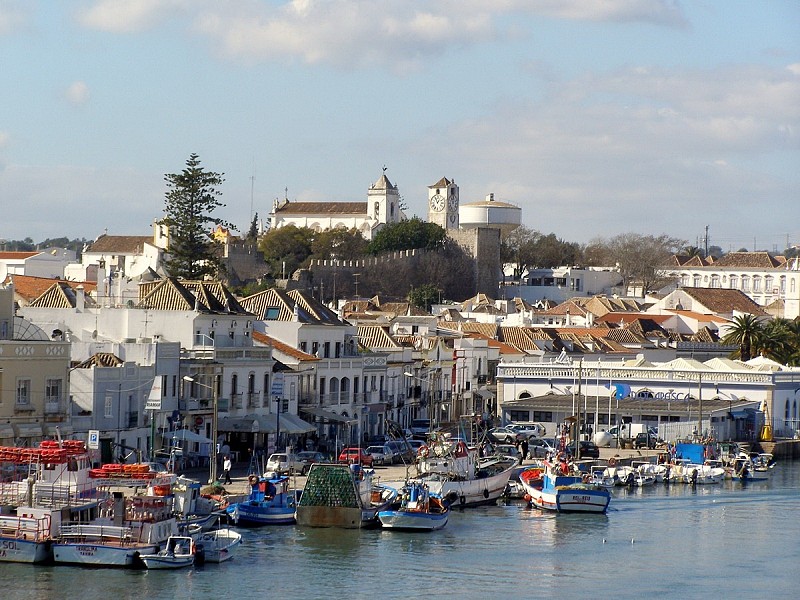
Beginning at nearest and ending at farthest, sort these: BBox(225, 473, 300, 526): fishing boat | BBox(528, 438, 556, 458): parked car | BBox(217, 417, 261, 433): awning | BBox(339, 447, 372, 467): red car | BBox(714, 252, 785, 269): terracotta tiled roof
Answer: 1. BBox(225, 473, 300, 526): fishing boat
2. BBox(339, 447, 372, 467): red car
3. BBox(217, 417, 261, 433): awning
4. BBox(528, 438, 556, 458): parked car
5. BBox(714, 252, 785, 269): terracotta tiled roof

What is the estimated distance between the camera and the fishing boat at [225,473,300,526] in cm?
4628

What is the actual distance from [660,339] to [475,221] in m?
65.5

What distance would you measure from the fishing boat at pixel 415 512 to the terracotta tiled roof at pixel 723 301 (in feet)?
302

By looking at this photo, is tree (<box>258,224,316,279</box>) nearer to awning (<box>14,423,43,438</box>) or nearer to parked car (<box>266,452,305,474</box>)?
parked car (<box>266,452,305,474</box>)

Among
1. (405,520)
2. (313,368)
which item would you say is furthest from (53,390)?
(313,368)

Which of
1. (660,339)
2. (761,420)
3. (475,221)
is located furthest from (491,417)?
(475,221)

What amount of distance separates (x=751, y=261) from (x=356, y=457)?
12275 centimetres

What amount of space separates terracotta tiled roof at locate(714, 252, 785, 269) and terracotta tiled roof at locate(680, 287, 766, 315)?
28.0m

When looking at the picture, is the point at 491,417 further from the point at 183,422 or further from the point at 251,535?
the point at 251,535

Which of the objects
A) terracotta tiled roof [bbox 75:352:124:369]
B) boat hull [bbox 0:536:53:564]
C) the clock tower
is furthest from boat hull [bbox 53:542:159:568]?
the clock tower

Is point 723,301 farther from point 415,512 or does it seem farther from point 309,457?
point 415,512

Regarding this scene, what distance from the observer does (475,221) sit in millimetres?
173250

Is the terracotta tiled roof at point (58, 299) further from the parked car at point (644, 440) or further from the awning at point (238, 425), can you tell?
the parked car at point (644, 440)

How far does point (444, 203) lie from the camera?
189 metres
